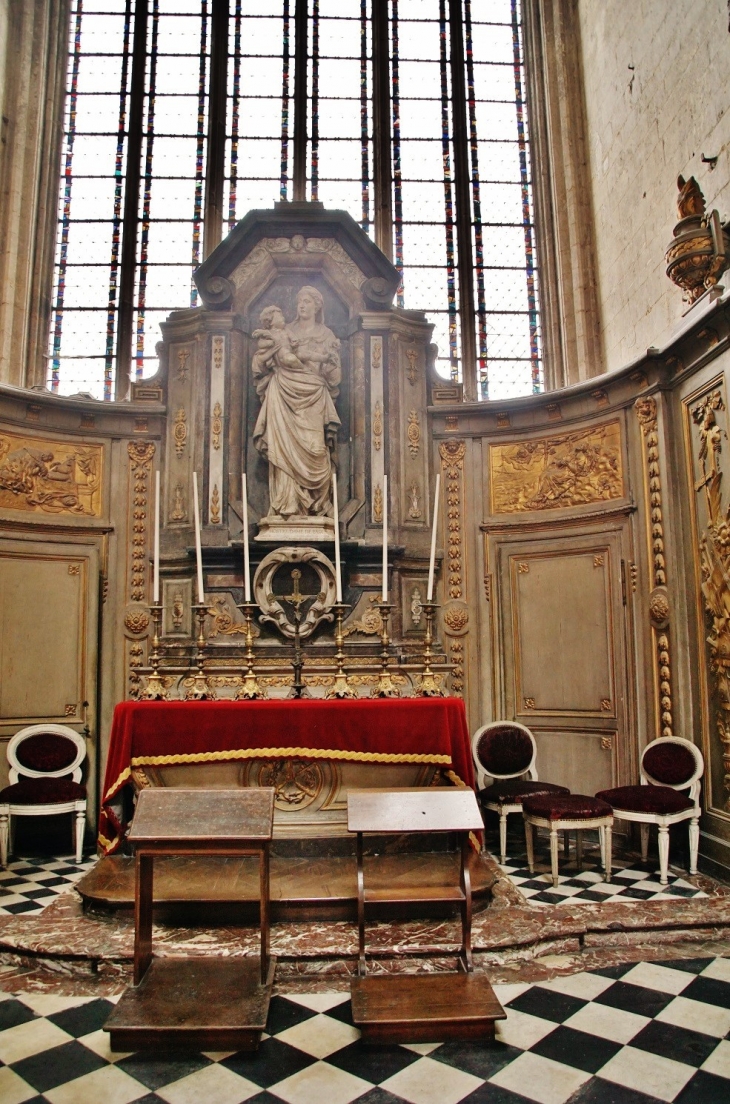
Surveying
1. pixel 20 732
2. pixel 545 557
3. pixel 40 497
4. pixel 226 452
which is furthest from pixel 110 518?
pixel 545 557

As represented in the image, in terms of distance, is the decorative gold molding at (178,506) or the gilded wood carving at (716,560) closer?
the gilded wood carving at (716,560)

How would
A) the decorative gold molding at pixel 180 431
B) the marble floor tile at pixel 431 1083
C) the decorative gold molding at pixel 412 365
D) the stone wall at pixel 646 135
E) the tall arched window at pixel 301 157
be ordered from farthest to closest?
the tall arched window at pixel 301 157, the decorative gold molding at pixel 412 365, the decorative gold molding at pixel 180 431, the stone wall at pixel 646 135, the marble floor tile at pixel 431 1083

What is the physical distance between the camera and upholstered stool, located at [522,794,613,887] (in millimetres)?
4785

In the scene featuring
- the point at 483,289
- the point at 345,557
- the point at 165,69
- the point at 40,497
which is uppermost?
the point at 165,69

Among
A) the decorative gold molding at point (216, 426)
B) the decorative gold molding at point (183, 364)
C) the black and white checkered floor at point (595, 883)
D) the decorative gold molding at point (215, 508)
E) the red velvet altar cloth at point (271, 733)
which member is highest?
the decorative gold molding at point (183, 364)

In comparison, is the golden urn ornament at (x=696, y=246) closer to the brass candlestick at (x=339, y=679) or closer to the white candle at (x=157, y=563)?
the brass candlestick at (x=339, y=679)

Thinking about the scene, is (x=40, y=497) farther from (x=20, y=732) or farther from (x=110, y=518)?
(x=20, y=732)

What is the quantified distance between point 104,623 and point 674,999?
4.76 metres

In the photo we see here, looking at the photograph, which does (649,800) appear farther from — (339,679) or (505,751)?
(339,679)

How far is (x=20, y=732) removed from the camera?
580 centimetres

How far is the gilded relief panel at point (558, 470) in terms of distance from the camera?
6.16 m

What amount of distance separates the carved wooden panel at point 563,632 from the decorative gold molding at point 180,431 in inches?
112

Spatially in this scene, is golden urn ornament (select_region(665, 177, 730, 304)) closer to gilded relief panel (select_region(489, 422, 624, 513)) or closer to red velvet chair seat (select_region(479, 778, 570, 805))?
gilded relief panel (select_region(489, 422, 624, 513))

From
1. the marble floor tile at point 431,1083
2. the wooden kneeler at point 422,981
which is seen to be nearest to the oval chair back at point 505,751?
the wooden kneeler at point 422,981
